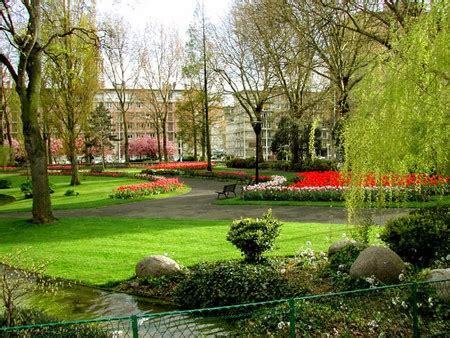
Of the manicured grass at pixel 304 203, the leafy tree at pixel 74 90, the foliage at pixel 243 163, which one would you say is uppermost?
the leafy tree at pixel 74 90

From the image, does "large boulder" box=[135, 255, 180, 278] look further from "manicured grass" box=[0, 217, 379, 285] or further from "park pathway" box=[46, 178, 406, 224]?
"park pathway" box=[46, 178, 406, 224]

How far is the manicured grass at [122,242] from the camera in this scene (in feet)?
36.3

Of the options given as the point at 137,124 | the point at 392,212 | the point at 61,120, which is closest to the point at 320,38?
the point at 392,212

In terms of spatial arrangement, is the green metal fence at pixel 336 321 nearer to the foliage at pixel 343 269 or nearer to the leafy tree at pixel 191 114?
the foliage at pixel 343 269

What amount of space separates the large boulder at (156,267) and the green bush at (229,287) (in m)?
1.18

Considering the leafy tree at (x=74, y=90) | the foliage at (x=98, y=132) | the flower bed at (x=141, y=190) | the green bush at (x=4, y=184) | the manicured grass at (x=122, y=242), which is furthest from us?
the foliage at (x=98, y=132)

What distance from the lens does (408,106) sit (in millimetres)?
7574

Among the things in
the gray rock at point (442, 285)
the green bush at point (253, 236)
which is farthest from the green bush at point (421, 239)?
the green bush at point (253, 236)

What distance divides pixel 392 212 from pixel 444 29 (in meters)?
10.6

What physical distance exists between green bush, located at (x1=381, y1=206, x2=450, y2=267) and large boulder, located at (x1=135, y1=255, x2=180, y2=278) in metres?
4.67

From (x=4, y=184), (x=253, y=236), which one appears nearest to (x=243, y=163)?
(x=4, y=184)

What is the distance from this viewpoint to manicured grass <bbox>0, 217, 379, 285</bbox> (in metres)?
11.1

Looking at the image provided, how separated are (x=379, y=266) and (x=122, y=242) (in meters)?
8.10

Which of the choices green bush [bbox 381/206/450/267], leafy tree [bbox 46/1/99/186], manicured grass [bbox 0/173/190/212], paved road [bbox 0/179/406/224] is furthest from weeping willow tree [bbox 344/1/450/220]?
leafy tree [bbox 46/1/99/186]
